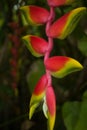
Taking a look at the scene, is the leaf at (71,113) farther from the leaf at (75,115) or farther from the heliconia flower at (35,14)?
the heliconia flower at (35,14)

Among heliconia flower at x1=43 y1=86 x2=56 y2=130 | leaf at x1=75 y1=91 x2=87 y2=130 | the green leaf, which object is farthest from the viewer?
the green leaf

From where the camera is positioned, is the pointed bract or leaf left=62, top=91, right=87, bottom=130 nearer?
the pointed bract

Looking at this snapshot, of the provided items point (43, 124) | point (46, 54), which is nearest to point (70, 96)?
point (43, 124)

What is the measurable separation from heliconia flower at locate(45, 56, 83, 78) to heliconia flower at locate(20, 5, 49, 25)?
0.07 metres

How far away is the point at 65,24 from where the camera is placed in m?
0.58

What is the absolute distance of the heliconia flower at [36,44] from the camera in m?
0.60

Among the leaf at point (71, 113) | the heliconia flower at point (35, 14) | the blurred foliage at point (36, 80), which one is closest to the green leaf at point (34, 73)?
the blurred foliage at point (36, 80)

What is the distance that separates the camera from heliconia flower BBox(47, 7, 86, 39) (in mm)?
573

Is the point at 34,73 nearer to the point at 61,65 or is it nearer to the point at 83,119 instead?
the point at 83,119

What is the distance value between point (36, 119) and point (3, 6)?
15.3 inches

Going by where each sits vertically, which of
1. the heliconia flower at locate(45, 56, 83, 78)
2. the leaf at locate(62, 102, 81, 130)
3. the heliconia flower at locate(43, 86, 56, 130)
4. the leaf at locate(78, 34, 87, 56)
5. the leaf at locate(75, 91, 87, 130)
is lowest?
the leaf at locate(62, 102, 81, 130)

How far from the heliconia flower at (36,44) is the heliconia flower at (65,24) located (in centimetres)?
2

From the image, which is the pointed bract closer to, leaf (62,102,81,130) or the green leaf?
leaf (62,102,81,130)

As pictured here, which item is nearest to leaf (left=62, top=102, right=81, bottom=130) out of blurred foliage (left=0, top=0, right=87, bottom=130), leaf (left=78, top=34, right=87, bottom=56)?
blurred foliage (left=0, top=0, right=87, bottom=130)
